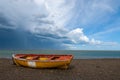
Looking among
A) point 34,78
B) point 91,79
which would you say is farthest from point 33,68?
point 91,79

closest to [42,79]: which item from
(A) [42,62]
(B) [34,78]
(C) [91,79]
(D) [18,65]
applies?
(B) [34,78]

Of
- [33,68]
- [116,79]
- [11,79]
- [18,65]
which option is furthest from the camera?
[18,65]

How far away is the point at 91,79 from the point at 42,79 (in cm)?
405

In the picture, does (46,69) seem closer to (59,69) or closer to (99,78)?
(59,69)

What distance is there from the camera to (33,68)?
2111cm

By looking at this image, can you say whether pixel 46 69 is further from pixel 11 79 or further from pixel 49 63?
pixel 11 79

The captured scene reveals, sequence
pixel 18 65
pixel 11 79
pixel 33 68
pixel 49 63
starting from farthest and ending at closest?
pixel 18 65 → pixel 33 68 → pixel 49 63 → pixel 11 79

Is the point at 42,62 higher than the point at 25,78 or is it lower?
higher

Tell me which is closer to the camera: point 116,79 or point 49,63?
point 116,79

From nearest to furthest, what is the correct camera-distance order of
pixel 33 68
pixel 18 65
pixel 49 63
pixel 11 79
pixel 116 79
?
1. pixel 11 79
2. pixel 116 79
3. pixel 49 63
4. pixel 33 68
5. pixel 18 65

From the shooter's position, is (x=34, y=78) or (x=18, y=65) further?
(x=18, y=65)

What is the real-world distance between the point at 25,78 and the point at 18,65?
8.64 metres

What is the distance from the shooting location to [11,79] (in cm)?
1454

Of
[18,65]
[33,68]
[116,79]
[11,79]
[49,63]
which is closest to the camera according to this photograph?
[11,79]
